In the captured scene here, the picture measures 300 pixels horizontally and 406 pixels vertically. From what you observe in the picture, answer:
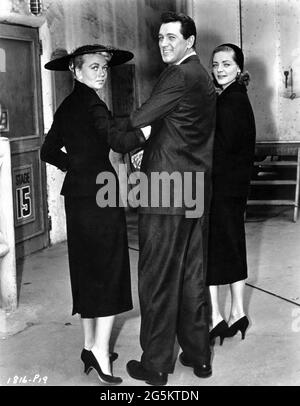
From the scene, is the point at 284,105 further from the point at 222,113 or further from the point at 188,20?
the point at 188,20

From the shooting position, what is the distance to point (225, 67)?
3.65 m

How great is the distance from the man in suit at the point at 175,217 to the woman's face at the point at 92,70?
0.33 m

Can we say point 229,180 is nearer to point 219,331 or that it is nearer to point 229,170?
point 229,170

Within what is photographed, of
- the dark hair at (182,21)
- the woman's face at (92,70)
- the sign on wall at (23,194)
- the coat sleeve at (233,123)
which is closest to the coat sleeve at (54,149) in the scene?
the woman's face at (92,70)

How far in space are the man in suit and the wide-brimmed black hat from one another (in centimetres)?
30

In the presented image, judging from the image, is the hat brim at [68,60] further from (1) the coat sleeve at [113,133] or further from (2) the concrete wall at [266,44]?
(2) the concrete wall at [266,44]

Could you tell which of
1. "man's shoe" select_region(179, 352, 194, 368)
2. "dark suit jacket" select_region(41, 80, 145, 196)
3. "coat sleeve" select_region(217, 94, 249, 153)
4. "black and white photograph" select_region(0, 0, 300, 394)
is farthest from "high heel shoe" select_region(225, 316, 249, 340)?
"dark suit jacket" select_region(41, 80, 145, 196)

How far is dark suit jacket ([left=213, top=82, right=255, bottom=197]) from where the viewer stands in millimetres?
3596

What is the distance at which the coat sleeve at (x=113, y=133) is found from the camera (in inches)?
115

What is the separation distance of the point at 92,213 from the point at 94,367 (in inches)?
33.0

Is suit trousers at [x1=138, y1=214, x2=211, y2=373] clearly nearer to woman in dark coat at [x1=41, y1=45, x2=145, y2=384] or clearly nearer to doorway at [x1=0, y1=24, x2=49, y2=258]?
woman in dark coat at [x1=41, y1=45, x2=145, y2=384]

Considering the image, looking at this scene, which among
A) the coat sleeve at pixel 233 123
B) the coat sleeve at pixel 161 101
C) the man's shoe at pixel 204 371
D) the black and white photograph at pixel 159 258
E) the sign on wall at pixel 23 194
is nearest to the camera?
the coat sleeve at pixel 161 101

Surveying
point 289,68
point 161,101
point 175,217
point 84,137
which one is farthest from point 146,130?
point 289,68

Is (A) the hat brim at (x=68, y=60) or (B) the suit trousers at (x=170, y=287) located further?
(A) the hat brim at (x=68, y=60)
